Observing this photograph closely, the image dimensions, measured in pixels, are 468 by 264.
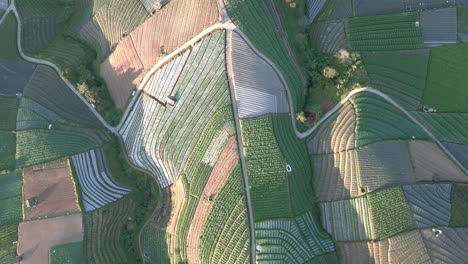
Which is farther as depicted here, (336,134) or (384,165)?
(336,134)

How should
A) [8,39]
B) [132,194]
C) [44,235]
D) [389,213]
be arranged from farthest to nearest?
[8,39] < [132,194] < [44,235] < [389,213]

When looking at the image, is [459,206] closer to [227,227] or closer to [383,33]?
[383,33]

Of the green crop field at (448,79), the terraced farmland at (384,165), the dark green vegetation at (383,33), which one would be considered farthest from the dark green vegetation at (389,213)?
the dark green vegetation at (383,33)

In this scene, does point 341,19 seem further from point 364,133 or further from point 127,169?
point 127,169

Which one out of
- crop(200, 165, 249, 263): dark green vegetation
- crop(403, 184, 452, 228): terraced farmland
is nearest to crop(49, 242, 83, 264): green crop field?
crop(200, 165, 249, 263): dark green vegetation

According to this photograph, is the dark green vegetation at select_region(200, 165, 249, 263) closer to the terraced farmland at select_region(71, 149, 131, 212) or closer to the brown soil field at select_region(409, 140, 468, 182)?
the terraced farmland at select_region(71, 149, 131, 212)

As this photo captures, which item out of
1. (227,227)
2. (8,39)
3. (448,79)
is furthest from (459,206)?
(8,39)
